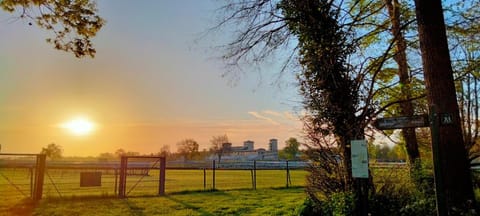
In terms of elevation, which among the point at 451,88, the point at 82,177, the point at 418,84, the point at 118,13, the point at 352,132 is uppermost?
the point at 118,13

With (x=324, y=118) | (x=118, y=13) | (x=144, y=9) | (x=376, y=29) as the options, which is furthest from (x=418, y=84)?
(x=118, y=13)

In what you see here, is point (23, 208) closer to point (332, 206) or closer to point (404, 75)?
point (332, 206)

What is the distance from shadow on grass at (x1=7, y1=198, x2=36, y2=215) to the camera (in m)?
9.85

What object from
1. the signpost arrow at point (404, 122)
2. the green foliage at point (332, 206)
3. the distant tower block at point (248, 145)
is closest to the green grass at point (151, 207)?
the green foliage at point (332, 206)

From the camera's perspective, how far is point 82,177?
584 inches

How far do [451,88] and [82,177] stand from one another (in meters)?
13.7

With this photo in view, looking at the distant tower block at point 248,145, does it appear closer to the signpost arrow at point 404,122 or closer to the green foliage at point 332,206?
the green foliage at point 332,206

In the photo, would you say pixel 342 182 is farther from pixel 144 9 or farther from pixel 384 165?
pixel 144 9

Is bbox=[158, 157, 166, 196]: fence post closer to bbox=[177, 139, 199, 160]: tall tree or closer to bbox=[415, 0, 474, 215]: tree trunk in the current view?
bbox=[415, 0, 474, 215]: tree trunk

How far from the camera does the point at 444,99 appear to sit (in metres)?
5.81

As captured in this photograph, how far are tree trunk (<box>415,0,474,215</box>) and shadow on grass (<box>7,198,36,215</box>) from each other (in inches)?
392

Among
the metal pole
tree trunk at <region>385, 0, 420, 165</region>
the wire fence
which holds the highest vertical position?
tree trunk at <region>385, 0, 420, 165</region>

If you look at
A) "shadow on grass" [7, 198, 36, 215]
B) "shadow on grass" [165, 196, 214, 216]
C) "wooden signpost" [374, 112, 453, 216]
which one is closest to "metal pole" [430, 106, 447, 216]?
"wooden signpost" [374, 112, 453, 216]

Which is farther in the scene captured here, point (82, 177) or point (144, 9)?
point (82, 177)
